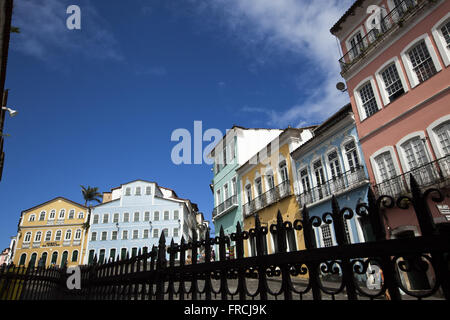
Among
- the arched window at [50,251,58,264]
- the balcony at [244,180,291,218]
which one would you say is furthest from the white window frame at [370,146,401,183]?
the arched window at [50,251,58,264]

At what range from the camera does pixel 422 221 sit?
6.28 ft

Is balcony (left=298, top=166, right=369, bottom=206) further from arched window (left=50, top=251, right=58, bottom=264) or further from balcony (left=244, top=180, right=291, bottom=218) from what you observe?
arched window (left=50, top=251, right=58, bottom=264)

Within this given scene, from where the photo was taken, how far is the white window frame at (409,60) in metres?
11.2

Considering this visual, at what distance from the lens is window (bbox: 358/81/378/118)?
13.9m

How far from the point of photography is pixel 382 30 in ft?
45.4

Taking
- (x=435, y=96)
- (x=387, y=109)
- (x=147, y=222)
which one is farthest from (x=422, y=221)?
(x=147, y=222)

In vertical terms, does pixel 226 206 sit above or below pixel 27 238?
below

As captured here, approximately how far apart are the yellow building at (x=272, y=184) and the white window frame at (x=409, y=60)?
771 cm

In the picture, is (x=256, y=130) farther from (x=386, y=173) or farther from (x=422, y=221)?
(x=422, y=221)

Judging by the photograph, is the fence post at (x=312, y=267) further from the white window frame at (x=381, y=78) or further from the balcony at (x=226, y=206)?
the balcony at (x=226, y=206)

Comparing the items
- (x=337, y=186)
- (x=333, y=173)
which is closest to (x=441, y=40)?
(x=333, y=173)

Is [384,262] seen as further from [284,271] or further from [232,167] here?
[232,167]

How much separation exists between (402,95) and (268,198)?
11.0 m

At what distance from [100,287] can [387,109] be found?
13250 mm
